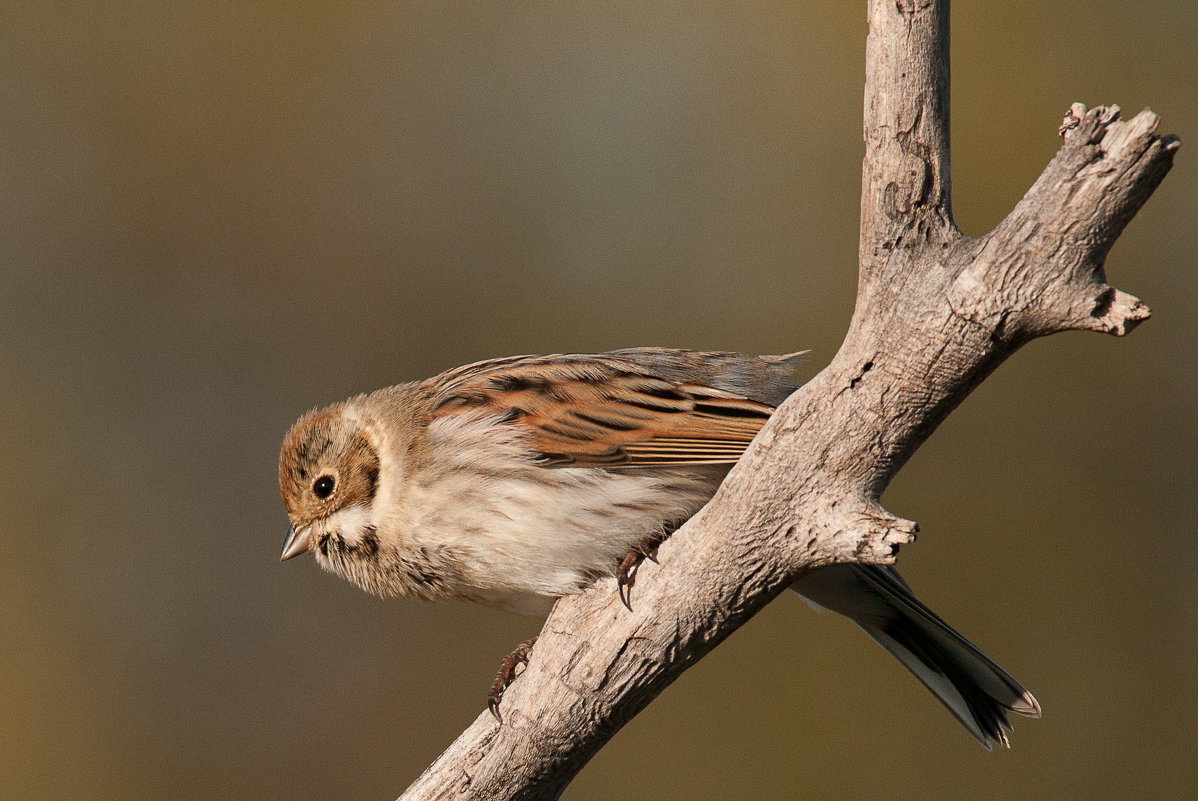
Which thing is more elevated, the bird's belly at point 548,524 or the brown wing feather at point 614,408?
the brown wing feather at point 614,408

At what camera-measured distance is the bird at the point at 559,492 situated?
3561 millimetres

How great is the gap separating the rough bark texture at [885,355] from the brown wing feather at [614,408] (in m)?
0.69

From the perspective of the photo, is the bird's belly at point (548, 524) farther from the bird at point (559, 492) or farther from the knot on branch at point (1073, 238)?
the knot on branch at point (1073, 238)

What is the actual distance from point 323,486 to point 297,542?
20 cm

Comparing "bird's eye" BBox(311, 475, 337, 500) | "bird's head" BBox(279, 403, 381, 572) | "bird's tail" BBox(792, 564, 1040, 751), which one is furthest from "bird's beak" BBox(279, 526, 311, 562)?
"bird's tail" BBox(792, 564, 1040, 751)

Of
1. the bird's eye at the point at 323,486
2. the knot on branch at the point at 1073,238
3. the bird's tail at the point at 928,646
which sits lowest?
the bird's tail at the point at 928,646

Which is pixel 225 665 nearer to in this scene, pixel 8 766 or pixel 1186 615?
pixel 8 766

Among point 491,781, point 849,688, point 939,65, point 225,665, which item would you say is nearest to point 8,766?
point 225,665

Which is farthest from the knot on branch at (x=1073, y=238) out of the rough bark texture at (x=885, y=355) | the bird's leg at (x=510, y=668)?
the bird's leg at (x=510, y=668)

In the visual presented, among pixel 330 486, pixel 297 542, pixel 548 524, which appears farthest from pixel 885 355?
pixel 297 542

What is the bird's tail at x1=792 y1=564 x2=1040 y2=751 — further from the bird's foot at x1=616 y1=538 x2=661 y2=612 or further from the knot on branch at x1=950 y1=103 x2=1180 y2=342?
the knot on branch at x1=950 y1=103 x2=1180 y2=342

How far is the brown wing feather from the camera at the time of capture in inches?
144

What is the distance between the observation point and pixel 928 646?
374 centimetres

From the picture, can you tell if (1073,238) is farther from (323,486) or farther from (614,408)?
(323,486)
